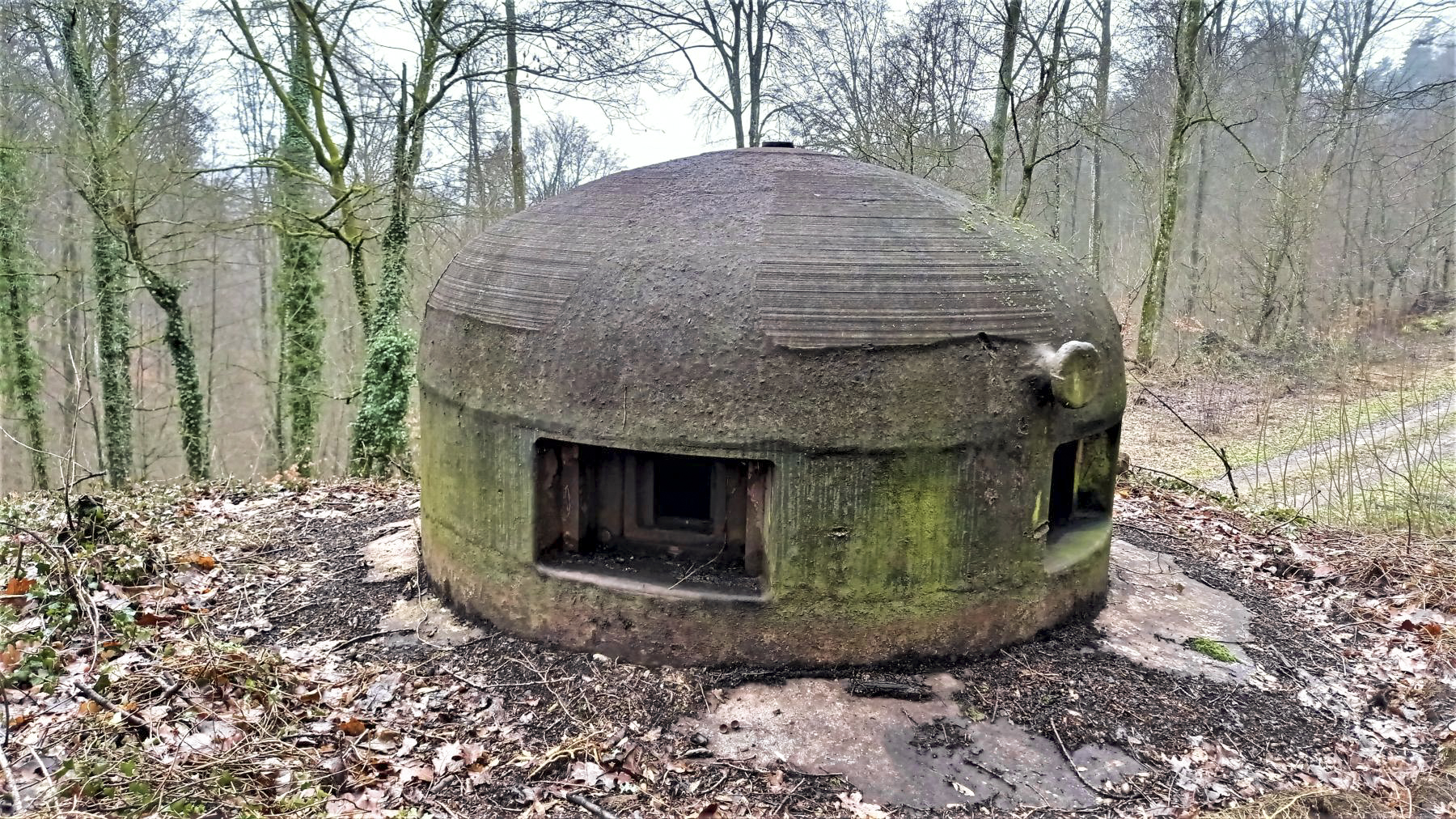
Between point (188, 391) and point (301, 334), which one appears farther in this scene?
point (301, 334)

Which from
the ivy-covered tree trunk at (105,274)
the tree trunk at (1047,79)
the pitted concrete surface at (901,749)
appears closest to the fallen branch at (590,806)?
the pitted concrete surface at (901,749)

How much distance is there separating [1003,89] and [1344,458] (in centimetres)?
623

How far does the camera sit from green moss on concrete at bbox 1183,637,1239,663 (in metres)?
5.63

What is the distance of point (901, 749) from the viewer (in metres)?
4.61

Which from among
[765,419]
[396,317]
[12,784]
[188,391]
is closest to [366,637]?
[12,784]

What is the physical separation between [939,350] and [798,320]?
2.62 feet

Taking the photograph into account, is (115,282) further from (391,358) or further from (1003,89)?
(1003,89)

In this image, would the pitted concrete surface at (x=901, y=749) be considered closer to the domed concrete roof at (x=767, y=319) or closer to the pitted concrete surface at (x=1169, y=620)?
the pitted concrete surface at (x=1169, y=620)

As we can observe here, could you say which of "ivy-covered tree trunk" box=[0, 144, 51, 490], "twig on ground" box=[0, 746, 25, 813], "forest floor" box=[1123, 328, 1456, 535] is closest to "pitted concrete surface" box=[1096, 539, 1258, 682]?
"forest floor" box=[1123, 328, 1456, 535]

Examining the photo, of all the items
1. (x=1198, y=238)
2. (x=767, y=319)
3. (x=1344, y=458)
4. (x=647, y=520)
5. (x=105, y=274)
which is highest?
(x=1198, y=238)

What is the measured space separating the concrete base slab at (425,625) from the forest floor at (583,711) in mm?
21

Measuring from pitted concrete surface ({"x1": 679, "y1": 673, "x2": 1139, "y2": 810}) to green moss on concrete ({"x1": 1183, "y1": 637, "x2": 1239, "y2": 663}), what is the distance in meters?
1.42

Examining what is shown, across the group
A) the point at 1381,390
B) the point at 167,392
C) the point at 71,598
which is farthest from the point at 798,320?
the point at 167,392

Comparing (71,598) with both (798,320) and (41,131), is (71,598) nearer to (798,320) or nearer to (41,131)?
(798,320)
